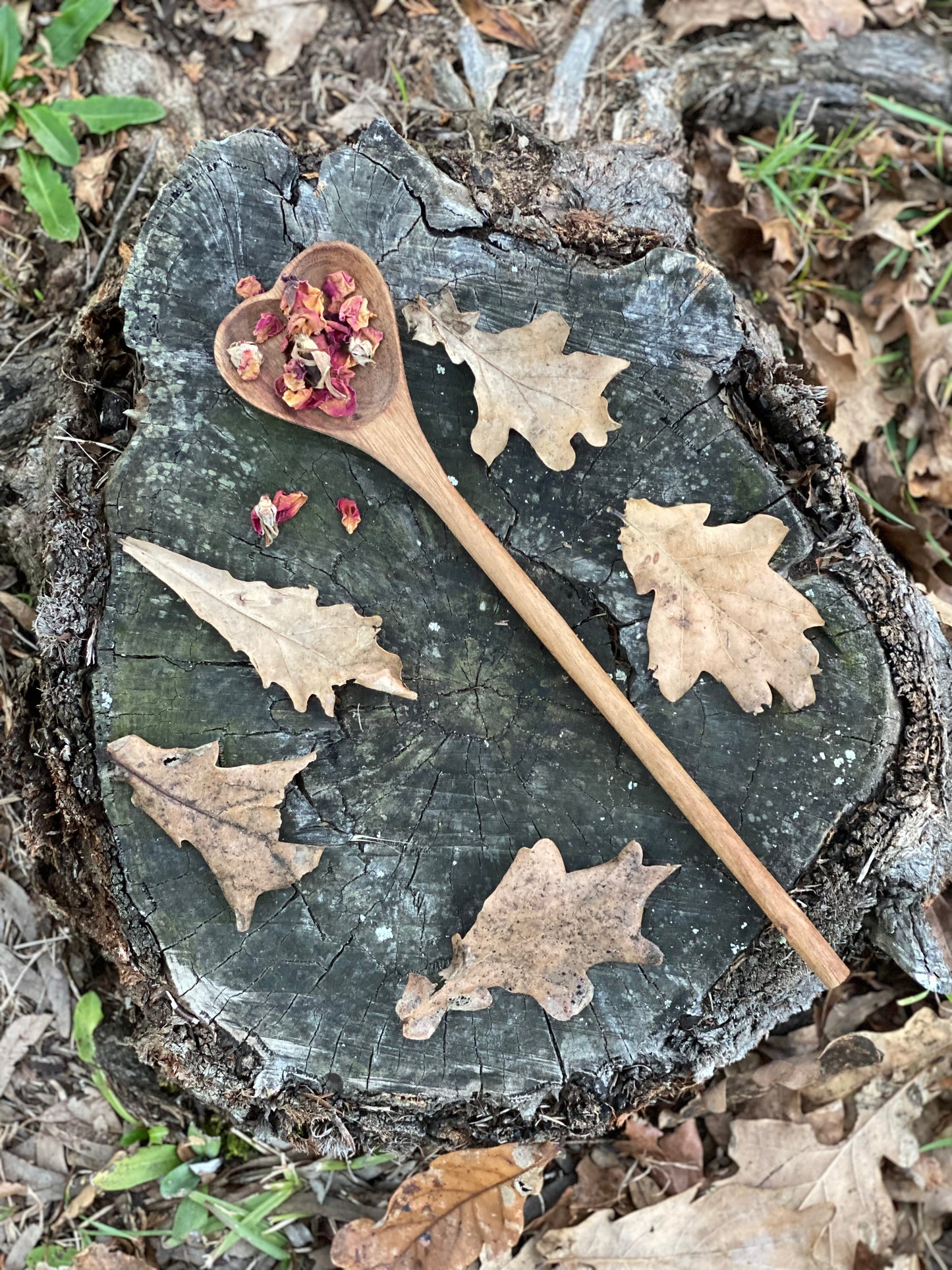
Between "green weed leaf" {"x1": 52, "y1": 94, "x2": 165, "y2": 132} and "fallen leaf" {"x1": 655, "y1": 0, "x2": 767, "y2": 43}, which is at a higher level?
"fallen leaf" {"x1": 655, "y1": 0, "x2": 767, "y2": 43}

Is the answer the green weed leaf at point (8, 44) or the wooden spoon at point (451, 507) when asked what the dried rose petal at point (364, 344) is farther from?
the green weed leaf at point (8, 44)

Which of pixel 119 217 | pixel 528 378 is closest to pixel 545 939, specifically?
pixel 528 378

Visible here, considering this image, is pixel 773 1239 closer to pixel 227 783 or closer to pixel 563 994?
pixel 563 994

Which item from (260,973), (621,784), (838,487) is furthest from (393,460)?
(260,973)

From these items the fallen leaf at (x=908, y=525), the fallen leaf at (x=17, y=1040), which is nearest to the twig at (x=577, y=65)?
the fallen leaf at (x=908, y=525)

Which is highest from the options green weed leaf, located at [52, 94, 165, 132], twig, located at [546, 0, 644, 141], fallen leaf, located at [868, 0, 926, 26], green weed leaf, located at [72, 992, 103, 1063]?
fallen leaf, located at [868, 0, 926, 26]

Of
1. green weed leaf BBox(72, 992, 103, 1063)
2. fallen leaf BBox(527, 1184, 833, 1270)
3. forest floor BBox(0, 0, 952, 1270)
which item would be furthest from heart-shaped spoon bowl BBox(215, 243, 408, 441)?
fallen leaf BBox(527, 1184, 833, 1270)

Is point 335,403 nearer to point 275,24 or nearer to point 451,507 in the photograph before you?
point 451,507

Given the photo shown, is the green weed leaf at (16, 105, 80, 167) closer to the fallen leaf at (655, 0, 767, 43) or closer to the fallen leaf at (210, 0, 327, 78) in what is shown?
the fallen leaf at (210, 0, 327, 78)
